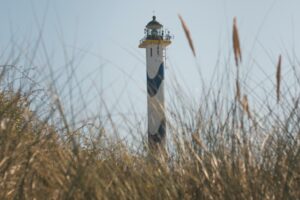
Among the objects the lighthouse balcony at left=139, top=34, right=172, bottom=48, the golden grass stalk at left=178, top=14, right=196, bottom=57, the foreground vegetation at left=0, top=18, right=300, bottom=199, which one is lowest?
the foreground vegetation at left=0, top=18, right=300, bottom=199

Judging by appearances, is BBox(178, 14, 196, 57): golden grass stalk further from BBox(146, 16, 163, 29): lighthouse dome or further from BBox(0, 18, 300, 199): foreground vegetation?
BBox(146, 16, 163, 29): lighthouse dome

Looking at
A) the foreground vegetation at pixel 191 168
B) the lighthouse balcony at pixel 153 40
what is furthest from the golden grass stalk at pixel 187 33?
the lighthouse balcony at pixel 153 40

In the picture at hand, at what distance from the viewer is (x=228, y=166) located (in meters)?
1.97

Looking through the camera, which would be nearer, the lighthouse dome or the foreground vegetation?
the foreground vegetation

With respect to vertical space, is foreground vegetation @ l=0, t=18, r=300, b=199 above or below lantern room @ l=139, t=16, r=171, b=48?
below

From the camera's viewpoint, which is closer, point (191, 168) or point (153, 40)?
point (191, 168)

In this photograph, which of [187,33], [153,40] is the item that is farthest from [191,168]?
[153,40]

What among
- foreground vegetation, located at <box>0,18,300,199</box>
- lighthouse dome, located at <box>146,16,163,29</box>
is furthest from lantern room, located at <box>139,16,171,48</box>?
foreground vegetation, located at <box>0,18,300,199</box>

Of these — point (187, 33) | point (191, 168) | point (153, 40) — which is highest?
point (153, 40)

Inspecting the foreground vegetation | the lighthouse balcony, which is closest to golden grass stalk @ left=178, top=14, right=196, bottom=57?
the foreground vegetation

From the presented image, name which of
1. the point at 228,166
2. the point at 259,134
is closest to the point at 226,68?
the point at 259,134

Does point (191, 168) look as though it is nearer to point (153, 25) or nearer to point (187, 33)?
point (187, 33)

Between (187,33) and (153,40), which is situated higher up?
(153,40)

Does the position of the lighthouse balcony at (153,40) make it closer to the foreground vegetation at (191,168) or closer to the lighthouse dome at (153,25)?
the lighthouse dome at (153,25)
